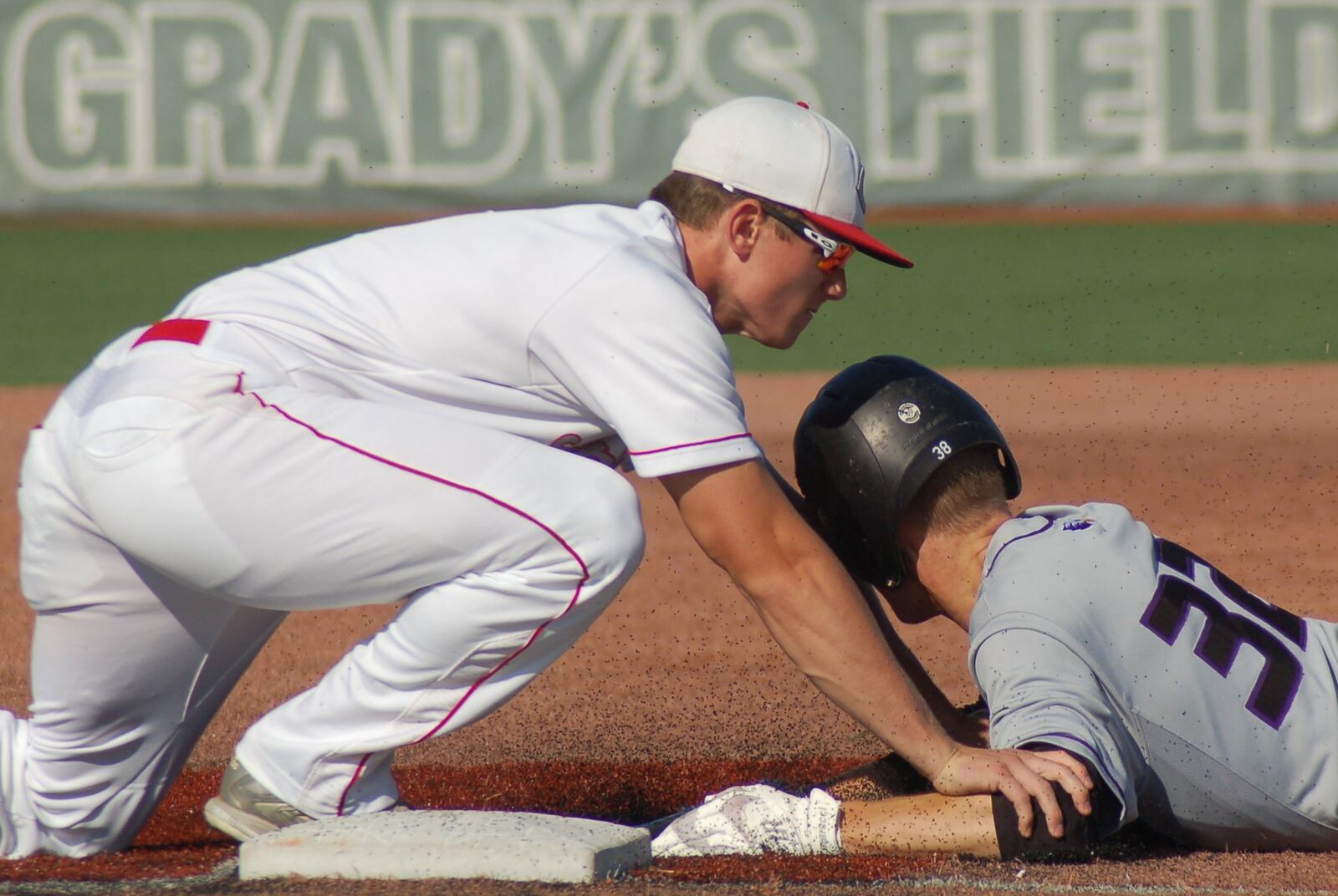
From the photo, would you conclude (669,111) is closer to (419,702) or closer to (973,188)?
(973,188)

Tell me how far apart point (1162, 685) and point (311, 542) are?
1.53 metres

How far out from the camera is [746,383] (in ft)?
33.5

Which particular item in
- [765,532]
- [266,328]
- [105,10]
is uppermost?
[105,10]

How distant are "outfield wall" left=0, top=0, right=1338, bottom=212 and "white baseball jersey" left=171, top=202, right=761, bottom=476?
11669mm

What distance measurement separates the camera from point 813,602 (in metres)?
2.92

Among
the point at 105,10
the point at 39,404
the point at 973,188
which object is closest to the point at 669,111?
the point at 973,188

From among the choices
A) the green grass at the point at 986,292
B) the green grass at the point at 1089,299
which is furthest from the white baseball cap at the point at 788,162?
the green grass at the point at 986,292

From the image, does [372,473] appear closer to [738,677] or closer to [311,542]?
[311,542]

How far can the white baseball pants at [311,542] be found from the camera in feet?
9.56

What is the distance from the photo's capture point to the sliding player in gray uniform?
2834mm

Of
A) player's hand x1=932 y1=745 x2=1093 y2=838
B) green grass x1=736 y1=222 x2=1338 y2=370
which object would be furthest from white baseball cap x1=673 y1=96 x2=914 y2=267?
green grass x1=736 y1=222 x2=1338 y2=370

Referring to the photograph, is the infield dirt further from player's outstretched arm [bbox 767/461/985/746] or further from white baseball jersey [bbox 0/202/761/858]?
player's outstretched arm [bbox 767/461/985/746]

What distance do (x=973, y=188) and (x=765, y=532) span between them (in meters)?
12.6

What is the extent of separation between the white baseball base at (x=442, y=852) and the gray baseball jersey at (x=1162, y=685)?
2.41 feet
